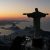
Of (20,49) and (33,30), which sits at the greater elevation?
(33,30)

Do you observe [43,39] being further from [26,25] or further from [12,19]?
[12,19]

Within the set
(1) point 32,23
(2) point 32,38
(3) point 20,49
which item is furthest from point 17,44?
(1) point 32,23

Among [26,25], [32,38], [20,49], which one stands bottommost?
[20,49]

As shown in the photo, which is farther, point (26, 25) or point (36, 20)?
point (26, 25)

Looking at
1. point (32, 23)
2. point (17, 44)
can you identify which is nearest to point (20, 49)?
point (17, 44)

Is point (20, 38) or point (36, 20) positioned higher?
point (36, 20)

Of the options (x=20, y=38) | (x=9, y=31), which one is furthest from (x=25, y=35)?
(x=9, y=31)

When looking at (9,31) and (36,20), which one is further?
(9,31)

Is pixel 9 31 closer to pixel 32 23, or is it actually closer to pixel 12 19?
pixel 12 19
